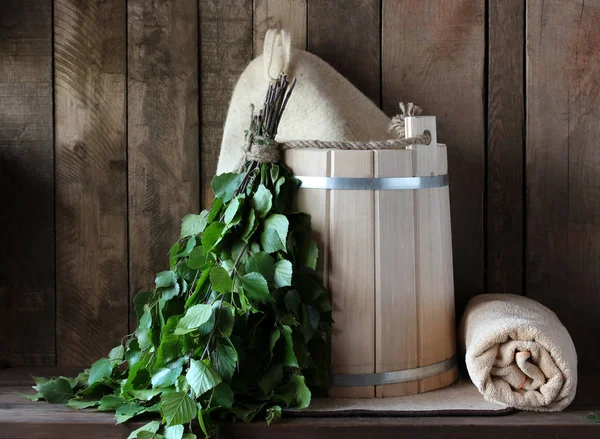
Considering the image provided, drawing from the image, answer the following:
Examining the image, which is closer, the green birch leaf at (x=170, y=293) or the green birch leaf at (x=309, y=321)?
the green birch leaf at (x=309, y=321)

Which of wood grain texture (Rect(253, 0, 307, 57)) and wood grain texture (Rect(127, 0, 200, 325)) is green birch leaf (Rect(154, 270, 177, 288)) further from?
wood grain texture (Rect(253, 0, 307, 57))

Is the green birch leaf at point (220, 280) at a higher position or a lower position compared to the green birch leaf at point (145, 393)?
higher

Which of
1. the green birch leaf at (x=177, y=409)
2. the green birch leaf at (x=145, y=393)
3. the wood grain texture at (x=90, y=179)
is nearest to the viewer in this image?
the green birch leaf at (x=177, y=409)

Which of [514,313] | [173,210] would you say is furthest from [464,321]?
[173,210]

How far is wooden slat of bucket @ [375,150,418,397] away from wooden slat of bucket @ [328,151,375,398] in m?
0.01

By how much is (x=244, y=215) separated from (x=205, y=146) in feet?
1.29

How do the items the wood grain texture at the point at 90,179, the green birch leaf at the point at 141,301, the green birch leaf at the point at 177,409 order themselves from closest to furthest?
the green birch leaf at the point at 177,409 < the green birch leaf at the point at 141,301 < the wood grain texture at the point at 90,179

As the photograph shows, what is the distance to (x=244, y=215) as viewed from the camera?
1393 mm

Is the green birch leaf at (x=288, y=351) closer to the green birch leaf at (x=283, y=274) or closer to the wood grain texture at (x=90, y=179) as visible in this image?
the green birch leaf at (x=283, y=274)

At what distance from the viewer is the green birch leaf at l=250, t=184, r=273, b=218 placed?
1.37m

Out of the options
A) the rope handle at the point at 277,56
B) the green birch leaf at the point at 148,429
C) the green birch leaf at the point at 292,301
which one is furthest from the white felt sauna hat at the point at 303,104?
the green birch leaf at the point at 148,429

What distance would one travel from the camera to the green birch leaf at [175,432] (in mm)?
1217

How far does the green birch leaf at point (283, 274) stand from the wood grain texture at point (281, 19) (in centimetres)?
59

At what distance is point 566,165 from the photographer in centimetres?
173
